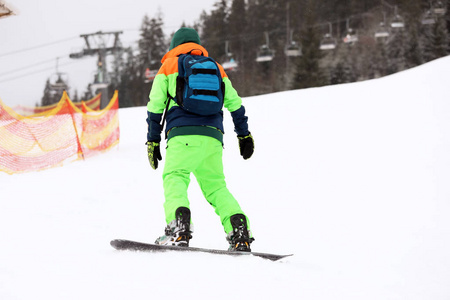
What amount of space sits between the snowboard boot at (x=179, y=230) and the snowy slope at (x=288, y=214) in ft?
0.67

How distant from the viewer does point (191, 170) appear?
3504mm

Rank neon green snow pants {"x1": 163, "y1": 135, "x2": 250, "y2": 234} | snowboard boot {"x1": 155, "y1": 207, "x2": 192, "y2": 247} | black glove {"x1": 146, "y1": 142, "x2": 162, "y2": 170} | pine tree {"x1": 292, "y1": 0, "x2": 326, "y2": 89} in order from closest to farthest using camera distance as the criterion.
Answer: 1. snowboard boot {"x1": 155, "y1": 207, "x2": 192, "y2": 247}
2. neon green snow pants {"x1": 163, "y1": 135, "x2": 250, "y2": 234}
3. black glove {"x1": 146, "y1": 142, "x2": 162, "y2": 170}
4. pine tree {"x1": 292, "y1": 0, "x2": 326, "y2": 89}

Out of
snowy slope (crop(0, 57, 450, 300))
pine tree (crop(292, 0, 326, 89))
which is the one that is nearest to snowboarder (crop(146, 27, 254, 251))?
snowy slope (crop(0, 57, 450, 300))

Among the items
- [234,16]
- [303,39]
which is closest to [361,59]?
[303,39]

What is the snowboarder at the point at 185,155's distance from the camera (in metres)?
3.32

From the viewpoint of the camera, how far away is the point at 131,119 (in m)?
15.7

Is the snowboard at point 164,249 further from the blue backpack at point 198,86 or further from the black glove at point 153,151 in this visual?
the blue backpack at point 198,86

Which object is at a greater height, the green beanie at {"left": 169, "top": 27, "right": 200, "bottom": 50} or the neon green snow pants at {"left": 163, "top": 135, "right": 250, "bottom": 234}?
the green beanie at {"left": 169, "top": 27, "right": 200, "bottom": 50}

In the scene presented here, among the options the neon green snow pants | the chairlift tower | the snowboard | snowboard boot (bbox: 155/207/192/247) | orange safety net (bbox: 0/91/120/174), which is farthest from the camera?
the chairlift tower

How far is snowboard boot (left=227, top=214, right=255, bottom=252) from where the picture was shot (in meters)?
3.34

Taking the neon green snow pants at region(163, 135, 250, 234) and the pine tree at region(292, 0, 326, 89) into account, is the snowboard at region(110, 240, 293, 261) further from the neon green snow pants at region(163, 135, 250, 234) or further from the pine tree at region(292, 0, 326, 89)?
the pine tree at region(292, 0, 326, 89)

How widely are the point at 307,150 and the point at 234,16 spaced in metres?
56.2

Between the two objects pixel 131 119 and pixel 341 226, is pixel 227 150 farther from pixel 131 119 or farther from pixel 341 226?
pixel 131 119

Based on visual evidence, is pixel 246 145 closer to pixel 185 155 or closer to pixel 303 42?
pixel 185 155
